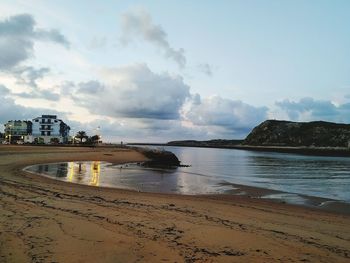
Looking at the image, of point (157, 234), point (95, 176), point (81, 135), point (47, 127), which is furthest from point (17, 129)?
point (157, 234)

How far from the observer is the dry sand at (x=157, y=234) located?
23.6ft

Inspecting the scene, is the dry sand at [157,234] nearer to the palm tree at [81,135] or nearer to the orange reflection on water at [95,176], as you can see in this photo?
the orange reflection on water at [95,176]

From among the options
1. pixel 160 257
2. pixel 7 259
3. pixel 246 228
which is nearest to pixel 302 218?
pixel 246 228

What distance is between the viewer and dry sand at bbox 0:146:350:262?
7.20 metres

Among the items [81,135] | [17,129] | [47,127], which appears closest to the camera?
[17,129]

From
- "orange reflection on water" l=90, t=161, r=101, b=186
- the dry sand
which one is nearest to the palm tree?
"orange reflection on water" l=90, t=161, r=101, b=186

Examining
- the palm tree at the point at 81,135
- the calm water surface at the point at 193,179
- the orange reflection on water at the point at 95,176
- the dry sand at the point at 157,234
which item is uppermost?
the palm tree at the point at 81,135

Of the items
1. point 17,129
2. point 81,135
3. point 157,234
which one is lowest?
point 157,234

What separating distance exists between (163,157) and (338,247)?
49943mm

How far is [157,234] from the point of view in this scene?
8828 millimetres

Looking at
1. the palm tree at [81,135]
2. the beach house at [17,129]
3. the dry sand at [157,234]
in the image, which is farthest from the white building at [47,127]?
the dry sand at [157,234]

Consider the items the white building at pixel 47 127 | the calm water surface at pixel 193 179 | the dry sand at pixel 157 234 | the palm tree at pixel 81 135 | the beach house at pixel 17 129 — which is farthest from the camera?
the palm tree at pixel 81 135

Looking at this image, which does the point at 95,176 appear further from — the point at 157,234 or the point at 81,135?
the point at 81,135

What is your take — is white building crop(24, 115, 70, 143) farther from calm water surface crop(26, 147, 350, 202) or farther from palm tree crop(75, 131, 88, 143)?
calm water surface crop(26, 147, 350, 202)
